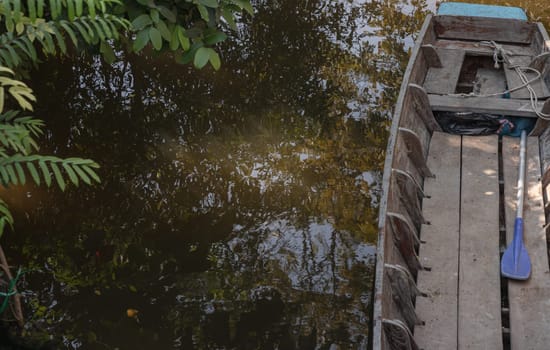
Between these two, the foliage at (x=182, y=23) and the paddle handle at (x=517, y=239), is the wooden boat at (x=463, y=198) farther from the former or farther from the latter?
the foliage at (x=182, y=23)

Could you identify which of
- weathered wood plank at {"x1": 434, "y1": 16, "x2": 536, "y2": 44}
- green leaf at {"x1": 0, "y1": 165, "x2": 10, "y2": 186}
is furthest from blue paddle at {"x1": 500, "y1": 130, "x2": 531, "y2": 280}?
weathered wood plank at {"x1": 434, "y1": 16, "x2": 536, "y2": 44}

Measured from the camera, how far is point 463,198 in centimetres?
511

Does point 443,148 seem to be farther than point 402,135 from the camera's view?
Yes

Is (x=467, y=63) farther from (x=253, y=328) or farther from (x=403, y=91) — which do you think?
(x=253, y=328)

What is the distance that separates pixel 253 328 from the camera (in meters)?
4.93

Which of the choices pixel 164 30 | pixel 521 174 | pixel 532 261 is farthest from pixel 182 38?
pixel 521 174

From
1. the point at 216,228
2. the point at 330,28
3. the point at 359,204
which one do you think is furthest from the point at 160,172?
the point at 330,28

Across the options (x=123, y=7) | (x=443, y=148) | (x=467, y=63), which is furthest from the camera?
(x=467, y=63)

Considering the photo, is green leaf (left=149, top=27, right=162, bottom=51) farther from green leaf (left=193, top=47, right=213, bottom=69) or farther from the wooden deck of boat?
the wooden deck of boat

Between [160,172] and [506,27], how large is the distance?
3.95 metres

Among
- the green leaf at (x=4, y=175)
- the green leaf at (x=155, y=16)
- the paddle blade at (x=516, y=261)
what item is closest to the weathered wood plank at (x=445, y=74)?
the paddle blade at (x=516, y=261)

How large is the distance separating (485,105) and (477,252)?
1.82m

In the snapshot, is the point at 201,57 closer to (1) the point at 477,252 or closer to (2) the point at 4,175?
(2) the point at 4,175

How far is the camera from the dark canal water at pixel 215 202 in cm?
500
